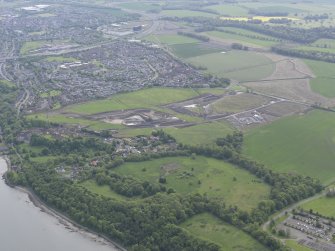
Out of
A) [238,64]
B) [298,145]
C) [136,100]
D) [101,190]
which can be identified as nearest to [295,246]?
[101,190]

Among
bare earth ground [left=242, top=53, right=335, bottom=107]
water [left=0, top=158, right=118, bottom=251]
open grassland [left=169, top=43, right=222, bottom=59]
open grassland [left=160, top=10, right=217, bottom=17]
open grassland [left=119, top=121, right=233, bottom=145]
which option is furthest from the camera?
open grassland [left=160, top=10, right=217, bottom=17]

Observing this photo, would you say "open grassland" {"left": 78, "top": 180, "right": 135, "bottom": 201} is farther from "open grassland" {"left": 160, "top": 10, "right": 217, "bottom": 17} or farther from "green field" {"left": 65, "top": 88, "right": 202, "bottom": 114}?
"open grassland" {"left": 160, "top": 10, "right": 217, "bottom": 17}

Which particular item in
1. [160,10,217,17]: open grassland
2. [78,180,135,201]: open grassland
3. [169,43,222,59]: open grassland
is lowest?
[78,180,135,201]: open grassland

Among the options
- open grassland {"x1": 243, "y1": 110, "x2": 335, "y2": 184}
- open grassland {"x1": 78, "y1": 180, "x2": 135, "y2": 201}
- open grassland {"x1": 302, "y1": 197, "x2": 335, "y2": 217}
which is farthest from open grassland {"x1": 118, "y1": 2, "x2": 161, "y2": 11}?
open grassland {"x1": 302, "y1": 197, "x2": 335, "y2": 217}

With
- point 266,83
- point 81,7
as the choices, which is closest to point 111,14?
point 81,7

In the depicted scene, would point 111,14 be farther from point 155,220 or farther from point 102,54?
point 155,220

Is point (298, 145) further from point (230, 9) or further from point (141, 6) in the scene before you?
point (141, 6)
